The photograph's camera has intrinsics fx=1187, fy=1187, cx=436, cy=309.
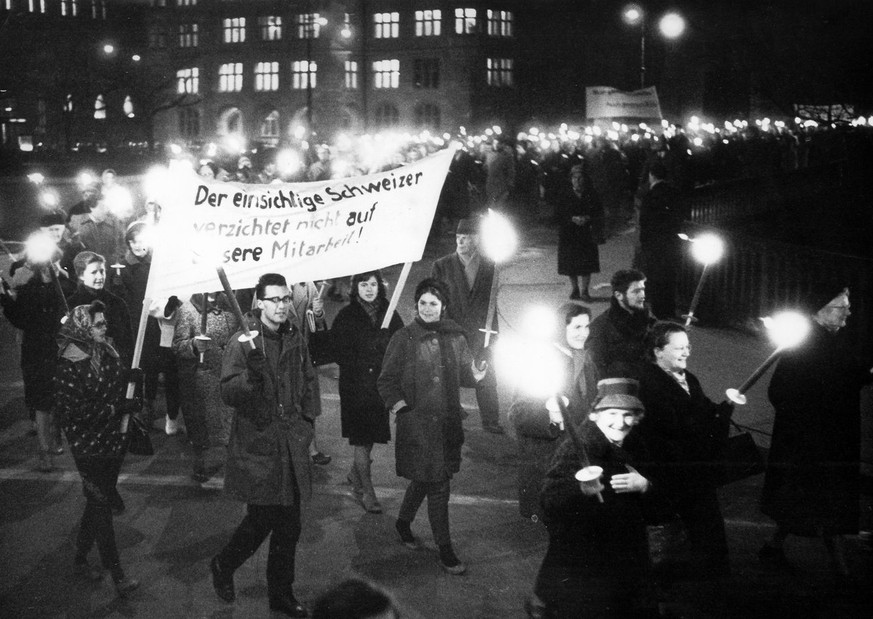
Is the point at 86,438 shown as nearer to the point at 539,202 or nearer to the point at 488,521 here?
the point at 488,521

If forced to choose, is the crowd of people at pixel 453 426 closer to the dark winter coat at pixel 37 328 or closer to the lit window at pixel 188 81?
the dark winter coat at pixel 37 328

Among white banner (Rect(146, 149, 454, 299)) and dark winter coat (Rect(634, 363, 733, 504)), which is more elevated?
white banner (Rect(146, 149, 454, 299))

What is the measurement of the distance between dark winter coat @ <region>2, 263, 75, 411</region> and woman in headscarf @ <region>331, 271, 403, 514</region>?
2475mm

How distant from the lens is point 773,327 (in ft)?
20.1

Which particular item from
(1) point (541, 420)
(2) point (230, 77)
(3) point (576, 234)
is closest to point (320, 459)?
(1) point (541, 420)

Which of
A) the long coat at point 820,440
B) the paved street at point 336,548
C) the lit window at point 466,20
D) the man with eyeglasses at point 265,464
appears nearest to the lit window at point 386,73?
the lit window at point 466,20

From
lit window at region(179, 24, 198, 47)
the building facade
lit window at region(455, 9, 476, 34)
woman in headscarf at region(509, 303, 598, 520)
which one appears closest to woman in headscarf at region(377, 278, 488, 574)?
woman in headscarf at region(509, 303, 598, 520)

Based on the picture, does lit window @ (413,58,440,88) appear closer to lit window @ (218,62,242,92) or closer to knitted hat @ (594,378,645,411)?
lit window @ (218,62,242,92)

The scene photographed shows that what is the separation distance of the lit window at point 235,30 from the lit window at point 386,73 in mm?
10735

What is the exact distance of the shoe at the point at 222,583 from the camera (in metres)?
5.86

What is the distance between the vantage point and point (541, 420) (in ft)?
19.0

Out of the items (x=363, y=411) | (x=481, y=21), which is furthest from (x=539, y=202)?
(x=481, y=21)

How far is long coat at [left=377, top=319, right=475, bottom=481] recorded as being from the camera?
20.9 ft

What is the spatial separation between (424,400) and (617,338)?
1.17 metres
